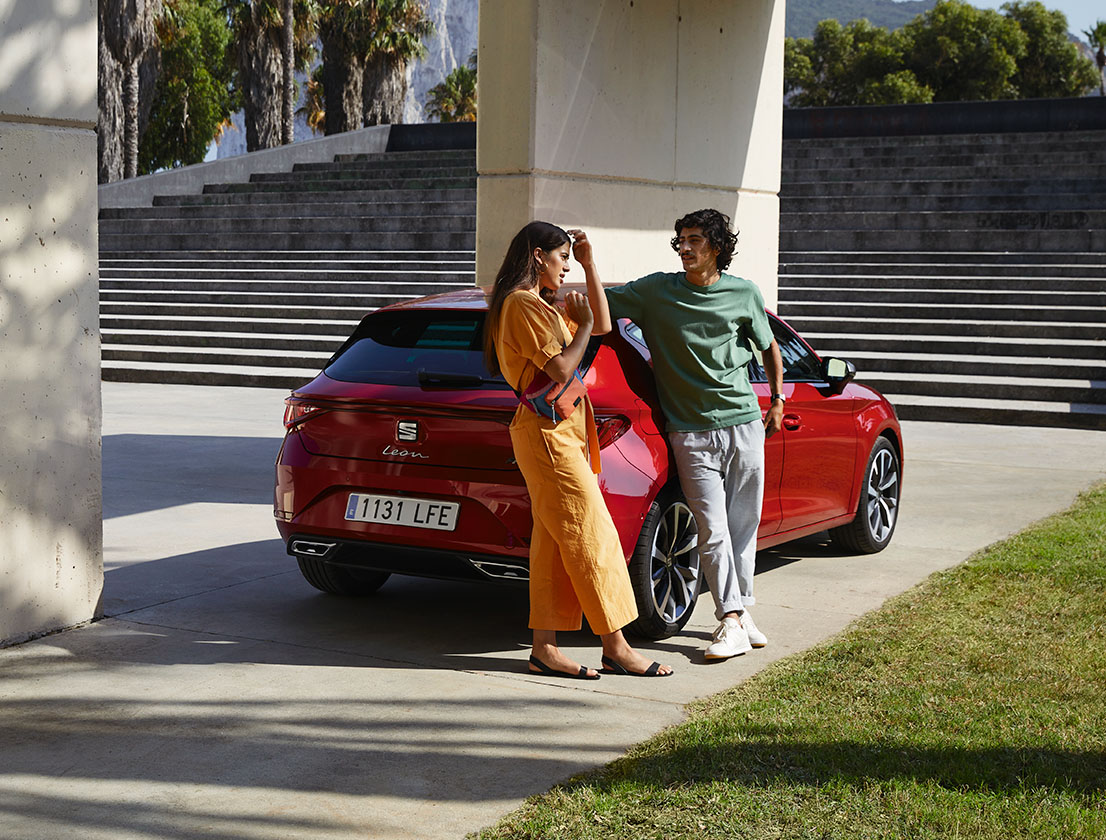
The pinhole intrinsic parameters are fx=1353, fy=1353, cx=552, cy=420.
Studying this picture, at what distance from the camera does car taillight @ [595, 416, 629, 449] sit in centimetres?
546

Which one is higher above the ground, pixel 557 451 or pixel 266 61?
pixel 266 61

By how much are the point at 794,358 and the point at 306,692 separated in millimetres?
3346

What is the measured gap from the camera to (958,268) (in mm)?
19656

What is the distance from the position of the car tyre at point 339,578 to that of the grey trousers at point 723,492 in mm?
1657

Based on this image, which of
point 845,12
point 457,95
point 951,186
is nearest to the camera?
point 951,186

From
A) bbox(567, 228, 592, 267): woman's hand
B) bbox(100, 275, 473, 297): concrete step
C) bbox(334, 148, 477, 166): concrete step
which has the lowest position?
bbox(100, 275, 473, 297): concrete step

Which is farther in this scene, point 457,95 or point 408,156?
point 457,95

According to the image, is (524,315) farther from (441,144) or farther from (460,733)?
(441,144)

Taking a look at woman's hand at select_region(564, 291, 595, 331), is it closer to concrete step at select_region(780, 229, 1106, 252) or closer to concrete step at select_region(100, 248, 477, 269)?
concrete step at select_region(780, 229, 1106, 252)

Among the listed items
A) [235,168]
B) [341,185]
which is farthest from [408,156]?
[235,168]

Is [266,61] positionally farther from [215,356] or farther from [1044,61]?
[1044,61]

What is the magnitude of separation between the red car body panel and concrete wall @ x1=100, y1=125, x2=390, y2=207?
2397cm

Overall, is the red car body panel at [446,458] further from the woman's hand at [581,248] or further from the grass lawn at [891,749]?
the grass lawn at [891,749]

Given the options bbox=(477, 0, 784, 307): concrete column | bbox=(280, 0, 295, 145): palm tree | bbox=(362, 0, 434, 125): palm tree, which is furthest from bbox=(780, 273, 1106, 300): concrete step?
bbox=(362, 0, 434, 125): palm tree
